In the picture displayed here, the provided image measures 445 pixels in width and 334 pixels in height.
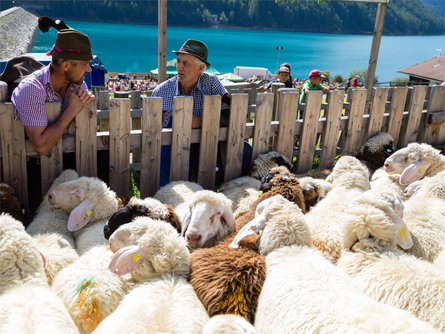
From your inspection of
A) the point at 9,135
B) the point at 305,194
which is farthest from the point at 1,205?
the point at 305,194

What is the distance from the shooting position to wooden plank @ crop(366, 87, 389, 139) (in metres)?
5.38

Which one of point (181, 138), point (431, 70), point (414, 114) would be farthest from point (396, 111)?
point (431, 70)

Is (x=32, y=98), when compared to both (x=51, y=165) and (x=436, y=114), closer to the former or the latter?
(x=51, y=165)

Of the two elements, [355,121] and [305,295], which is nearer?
[305,295]

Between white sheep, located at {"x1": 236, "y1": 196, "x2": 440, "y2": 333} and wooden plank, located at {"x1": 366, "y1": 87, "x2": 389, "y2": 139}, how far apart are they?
3.19m

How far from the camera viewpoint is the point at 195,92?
4.42 meters

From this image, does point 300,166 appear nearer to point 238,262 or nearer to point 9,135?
point 238,262

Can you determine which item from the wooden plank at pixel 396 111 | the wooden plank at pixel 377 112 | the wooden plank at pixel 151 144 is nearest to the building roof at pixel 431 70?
the wooden plank at pixel 396 111

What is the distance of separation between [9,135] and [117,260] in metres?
1.77

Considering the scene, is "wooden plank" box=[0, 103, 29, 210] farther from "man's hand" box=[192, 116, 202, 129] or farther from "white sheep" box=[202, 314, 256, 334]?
"white sheep" box=[202, 314, 256, 334]

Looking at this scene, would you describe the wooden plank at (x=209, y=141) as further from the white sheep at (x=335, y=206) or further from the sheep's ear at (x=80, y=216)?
the sheep's ear at (x=80, y=216)

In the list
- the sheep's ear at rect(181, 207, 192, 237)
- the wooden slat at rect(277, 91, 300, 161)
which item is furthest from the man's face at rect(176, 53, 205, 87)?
the sheep's ear at rect(181, 207, 192, 237)

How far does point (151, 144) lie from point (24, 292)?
2.06m

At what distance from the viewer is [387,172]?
4543 mm
